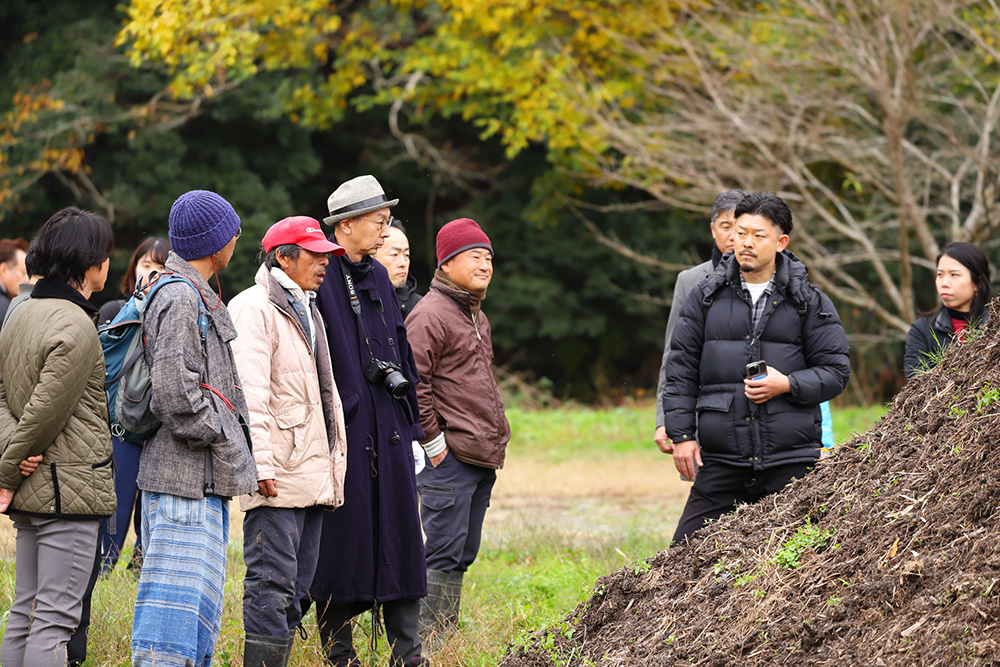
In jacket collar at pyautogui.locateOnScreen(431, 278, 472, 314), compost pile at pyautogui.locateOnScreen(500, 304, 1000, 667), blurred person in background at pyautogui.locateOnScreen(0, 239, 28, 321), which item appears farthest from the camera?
blurred person in background at pyautogui.locateOnScreen(0, 239, 28, 321)

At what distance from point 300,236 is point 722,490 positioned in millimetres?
2349

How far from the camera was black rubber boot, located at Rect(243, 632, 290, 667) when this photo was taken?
4.11 metres

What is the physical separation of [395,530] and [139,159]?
46.4ft

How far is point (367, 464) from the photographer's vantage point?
456 cm

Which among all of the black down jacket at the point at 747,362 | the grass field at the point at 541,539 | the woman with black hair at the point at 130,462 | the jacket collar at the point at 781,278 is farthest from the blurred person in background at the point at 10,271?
the jacket collar at the point at 781,278

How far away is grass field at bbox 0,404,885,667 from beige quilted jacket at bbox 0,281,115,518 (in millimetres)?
1134

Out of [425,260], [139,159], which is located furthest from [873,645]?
[425,260]

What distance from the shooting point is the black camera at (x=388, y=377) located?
457 centimetres

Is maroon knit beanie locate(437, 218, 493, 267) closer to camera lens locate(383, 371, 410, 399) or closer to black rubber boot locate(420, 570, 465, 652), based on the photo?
camera lens locate(383, 371, 410, 399)

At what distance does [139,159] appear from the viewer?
1705 centimetres

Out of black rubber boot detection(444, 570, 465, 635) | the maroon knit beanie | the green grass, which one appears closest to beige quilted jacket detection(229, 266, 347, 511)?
black rubber boot detection(444, 570, 465, 635)

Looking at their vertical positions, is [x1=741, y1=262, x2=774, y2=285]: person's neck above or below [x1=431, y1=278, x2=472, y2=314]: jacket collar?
below

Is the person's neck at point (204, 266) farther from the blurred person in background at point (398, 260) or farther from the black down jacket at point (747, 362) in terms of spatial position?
the black down jacket at point (747, 362)

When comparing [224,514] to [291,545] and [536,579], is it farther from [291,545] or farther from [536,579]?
[536,579]
